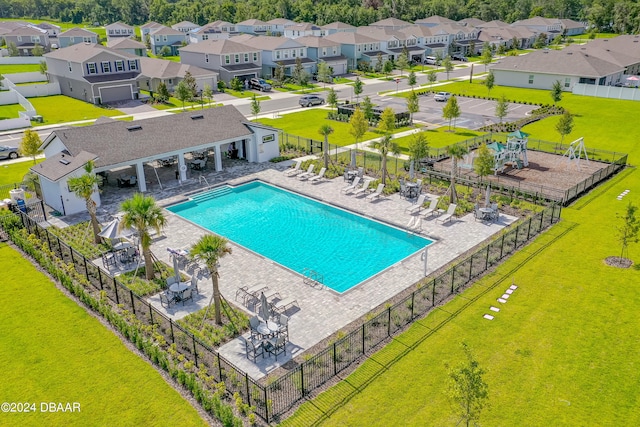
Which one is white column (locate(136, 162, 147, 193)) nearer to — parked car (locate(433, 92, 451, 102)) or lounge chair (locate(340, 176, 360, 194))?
lounge chair (locate(340, 176, 360, 194))

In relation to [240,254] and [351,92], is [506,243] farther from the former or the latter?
[351,92]

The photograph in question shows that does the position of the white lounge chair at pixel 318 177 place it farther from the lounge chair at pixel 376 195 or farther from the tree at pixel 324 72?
the tree at pixel 324 72

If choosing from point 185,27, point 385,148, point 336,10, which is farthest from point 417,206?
point 336,10

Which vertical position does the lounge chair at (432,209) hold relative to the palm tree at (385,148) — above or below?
below

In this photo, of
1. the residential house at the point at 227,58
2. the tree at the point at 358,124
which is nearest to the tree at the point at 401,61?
the residential house at the point at 227,58

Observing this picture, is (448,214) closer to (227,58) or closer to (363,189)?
(363,189)

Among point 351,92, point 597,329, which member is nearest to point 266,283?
point 597,329
